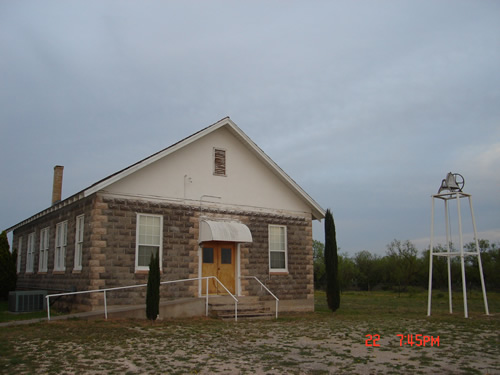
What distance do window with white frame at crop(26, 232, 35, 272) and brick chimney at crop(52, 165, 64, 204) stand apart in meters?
2.30

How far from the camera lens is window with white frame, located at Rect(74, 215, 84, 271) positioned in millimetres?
16469

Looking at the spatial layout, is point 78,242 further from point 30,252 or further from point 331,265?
point 331,265

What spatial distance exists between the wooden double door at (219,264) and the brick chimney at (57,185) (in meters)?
10.6

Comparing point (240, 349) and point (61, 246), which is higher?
point (61, 246)

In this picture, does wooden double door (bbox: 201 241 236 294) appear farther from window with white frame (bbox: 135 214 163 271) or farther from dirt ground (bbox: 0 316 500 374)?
dirt ground (bbox: 0 316 500 374)

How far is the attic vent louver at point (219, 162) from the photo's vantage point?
18.3 metres

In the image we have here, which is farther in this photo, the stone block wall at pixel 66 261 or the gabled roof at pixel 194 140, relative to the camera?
the stone block wall at pixel 66 261

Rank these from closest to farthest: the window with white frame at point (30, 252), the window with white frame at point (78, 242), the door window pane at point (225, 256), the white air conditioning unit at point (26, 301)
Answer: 1. the white air conditioning unit at point (26, 301)
2. the window with white frame at point (78, 242)
3. the door window pane at point (225, 256)
4. the window with white frame at point (30, 252)

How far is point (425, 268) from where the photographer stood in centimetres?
4081

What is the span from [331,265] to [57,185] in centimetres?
1474

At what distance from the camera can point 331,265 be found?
19.0m

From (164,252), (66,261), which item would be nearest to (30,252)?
(66,261)

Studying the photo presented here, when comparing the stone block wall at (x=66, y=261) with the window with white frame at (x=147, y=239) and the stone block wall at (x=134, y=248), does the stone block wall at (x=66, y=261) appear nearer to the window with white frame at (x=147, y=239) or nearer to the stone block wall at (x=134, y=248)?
the stone block wall at (x=134, y=248)
